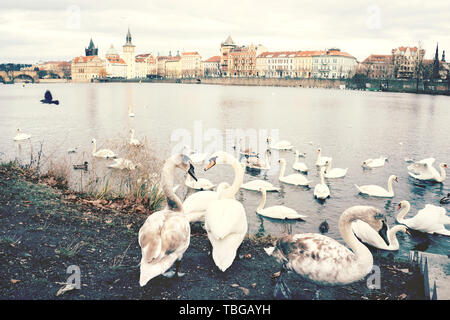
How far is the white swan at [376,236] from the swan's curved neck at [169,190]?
4.55 meters

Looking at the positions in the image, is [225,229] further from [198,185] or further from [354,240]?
[198,185]

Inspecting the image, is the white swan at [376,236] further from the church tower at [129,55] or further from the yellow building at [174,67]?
the church tower at [129,55]

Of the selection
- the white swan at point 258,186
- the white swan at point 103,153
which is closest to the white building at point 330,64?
the white swan at point 103,153

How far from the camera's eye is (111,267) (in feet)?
17.1

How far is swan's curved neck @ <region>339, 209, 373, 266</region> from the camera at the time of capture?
4551 mm

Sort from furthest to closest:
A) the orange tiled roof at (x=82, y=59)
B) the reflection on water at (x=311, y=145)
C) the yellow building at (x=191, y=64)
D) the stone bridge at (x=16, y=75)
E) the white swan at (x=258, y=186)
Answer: the yellow building at (x=191, y=64)
the orange tiled roof at (x=82, y=59)
the stone bridge at (x=16, y=75)
the white swan at (x=258, y=186)
the reflection on water at (x=311, y=145)

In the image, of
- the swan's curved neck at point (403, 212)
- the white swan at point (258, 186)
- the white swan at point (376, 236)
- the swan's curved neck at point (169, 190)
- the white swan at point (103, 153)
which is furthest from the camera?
the white swan at point (103, 153)

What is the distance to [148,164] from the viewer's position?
9.65 meters

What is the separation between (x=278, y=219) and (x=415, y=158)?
12.5 metres

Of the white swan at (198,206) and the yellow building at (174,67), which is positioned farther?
the yellow building at (174,67)

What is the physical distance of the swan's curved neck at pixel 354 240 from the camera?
455cm

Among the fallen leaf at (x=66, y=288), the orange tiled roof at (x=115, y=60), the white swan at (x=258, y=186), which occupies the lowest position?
the white swan at (x=258, y=186)
